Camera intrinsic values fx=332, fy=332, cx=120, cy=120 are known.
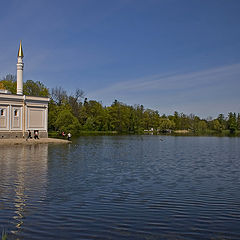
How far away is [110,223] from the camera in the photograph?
9133 mm

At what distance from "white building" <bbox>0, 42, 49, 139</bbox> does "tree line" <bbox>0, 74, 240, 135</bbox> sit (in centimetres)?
2255

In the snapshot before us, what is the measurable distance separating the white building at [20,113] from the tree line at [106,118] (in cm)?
2255

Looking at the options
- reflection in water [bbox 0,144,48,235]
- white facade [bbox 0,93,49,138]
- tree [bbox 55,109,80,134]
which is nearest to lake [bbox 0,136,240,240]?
reflection in water [bbox 0,144,48,235]

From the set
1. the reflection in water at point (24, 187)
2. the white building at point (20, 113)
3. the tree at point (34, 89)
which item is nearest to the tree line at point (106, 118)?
the tree at point (34, 89)

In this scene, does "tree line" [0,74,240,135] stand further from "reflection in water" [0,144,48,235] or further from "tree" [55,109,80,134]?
"reflection in water" [0,144,48,235]

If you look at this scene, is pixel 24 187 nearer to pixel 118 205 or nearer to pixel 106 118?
pixel 118 205

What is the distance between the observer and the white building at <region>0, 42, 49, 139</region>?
49188 mm

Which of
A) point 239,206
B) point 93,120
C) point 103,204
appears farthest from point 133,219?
point 93,120

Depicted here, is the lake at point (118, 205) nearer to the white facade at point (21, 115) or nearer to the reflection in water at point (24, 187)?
the reflection in water at point (24, 187)

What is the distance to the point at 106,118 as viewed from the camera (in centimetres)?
11056

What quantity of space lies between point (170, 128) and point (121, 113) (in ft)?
113

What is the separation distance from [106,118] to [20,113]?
197ft

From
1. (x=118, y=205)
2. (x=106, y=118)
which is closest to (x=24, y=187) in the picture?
(x=118, y=205)

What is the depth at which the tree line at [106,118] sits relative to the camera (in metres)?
81.3
